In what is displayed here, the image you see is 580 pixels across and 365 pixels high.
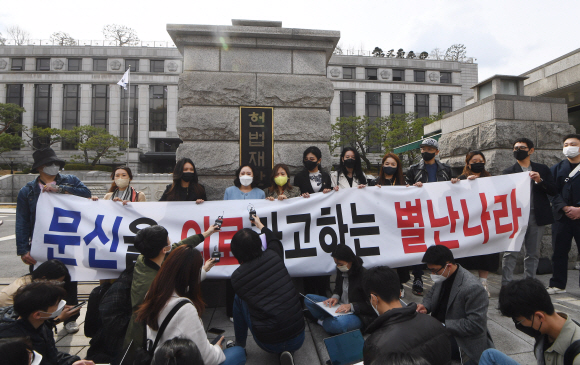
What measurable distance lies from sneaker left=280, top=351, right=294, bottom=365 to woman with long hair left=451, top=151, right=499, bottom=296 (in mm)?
3015

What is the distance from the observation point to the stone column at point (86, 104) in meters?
43.1

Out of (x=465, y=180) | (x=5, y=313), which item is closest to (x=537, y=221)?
(x=465, y=180)

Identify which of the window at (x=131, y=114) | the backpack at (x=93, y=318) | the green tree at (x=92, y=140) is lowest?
the backpack at (x=93, y=318)

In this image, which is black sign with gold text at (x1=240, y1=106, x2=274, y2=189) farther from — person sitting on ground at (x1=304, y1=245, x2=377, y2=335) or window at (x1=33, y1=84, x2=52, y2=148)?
window at (x1=33, y1=84, x2=52, y2=148)

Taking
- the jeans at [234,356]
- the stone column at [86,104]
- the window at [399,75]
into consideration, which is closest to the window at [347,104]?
the window at [399,75]

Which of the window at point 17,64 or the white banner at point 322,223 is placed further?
the window at point 17,64

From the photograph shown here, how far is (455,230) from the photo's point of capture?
4535 mm

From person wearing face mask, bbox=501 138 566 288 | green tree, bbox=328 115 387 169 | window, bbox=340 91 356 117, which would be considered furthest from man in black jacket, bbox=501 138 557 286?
window, bbox=340 91 356 117

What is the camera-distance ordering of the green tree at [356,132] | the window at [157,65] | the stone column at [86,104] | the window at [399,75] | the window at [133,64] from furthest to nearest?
the window at [399,75] → the window at [157,65] → the window at [133,64] → the stone column at [86,104] → the green tree at [356,132]

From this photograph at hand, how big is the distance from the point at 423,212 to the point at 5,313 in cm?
448

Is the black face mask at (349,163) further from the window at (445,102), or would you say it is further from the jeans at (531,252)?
the window at (445,102)

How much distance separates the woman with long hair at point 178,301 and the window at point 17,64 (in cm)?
5888

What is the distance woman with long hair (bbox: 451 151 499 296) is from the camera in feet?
14.8

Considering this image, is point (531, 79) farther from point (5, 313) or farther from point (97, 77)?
point (97, 77)
